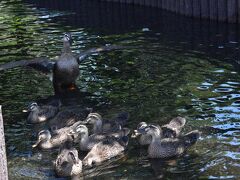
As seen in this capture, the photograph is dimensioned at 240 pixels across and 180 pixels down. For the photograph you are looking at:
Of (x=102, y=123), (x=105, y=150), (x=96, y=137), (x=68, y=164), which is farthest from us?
(x=102, y=123)

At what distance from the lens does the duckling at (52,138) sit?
12117mm

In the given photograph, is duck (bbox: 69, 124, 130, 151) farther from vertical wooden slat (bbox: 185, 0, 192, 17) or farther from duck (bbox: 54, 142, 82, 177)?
vertical wooden slat (bbox: 185, 0, 192, 17)

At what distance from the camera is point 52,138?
40.4 ft

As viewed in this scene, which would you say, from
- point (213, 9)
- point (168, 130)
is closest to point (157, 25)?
point (213, 9)

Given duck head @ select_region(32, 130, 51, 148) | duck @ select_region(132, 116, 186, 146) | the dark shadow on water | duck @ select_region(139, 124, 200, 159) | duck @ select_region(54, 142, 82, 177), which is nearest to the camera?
duck @ select_region(54, 142, 82, 177)

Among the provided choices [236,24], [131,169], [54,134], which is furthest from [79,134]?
[236,24]

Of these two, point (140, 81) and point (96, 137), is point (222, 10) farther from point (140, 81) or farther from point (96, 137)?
point (96, 137)

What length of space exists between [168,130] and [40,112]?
298 cm

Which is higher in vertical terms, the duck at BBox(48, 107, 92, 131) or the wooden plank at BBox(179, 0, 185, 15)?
the wooden plank at BBox(179, 0, 185, 15)

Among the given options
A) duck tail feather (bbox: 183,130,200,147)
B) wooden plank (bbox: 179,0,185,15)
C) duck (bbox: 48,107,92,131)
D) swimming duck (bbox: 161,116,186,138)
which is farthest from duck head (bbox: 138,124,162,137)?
wooden plank (bbox: 179,0,185,15)

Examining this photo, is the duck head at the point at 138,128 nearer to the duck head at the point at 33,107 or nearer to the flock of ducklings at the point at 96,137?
the flock of ducklings at the point at 96,137

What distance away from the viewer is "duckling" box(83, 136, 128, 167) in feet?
37.4

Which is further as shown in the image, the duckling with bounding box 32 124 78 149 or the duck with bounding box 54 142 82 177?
the duckling with bounding box 32 124 78 149

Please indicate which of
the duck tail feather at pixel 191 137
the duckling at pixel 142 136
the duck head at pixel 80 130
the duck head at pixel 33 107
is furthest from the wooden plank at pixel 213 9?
the duck head at pixel 80 130
